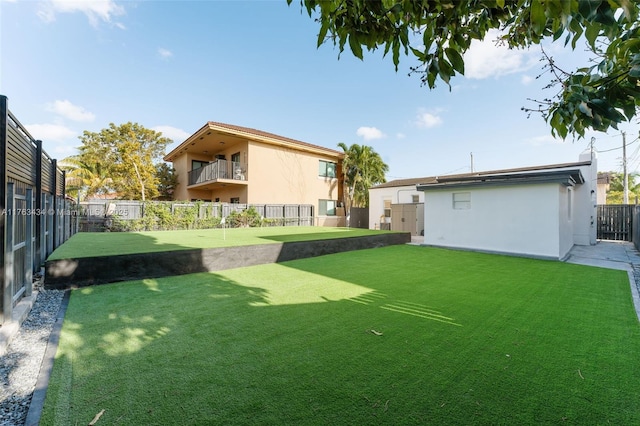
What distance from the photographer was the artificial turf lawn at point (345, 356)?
199 cm

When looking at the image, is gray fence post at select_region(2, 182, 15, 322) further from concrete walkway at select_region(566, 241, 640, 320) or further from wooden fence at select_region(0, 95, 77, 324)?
concrete walkway at select_region(566, 241, 640, 320)

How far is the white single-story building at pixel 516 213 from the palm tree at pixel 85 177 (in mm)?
25020

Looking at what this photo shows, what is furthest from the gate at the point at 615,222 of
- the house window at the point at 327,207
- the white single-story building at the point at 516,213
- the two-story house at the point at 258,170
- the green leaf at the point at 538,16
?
the green leaf at the point at 538,16

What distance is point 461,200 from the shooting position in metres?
10.9

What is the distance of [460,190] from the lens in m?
10.7

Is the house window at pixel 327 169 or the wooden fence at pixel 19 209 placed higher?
the house window at pixel 327 169

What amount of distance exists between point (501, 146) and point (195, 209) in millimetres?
15470

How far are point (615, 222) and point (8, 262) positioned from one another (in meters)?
22.5

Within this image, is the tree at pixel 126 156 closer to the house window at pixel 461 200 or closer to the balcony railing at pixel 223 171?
the balcony railing at pixel 223 171

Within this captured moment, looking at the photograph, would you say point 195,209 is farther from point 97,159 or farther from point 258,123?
point 97,159

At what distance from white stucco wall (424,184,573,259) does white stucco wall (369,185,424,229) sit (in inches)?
244

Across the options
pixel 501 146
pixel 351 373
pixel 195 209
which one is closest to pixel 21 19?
pixel 195 209

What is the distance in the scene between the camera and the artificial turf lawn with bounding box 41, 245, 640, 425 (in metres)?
1.99

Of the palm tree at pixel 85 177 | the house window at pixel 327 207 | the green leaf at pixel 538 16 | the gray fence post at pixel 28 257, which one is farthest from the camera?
the house window at pixel 327 207
